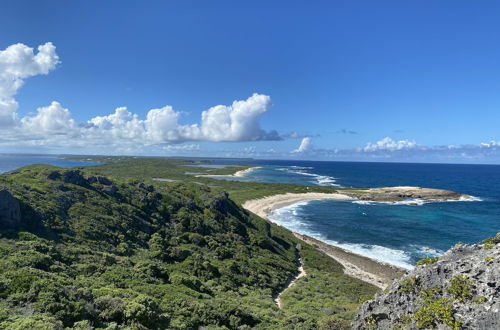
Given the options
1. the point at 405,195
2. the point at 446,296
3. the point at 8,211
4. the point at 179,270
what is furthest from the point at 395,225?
the point at 8,211

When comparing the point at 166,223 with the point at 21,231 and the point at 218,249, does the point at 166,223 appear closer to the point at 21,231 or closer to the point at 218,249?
the point at 218,249

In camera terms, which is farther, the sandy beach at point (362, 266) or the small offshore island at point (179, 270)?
the sandy beach at point (362, 266)

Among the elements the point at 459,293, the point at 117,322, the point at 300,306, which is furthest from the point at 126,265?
the point at 459,293

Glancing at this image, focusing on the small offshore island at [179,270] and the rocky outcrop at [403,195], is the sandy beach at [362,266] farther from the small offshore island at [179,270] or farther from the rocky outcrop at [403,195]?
the rocky outcrop at [403,195]

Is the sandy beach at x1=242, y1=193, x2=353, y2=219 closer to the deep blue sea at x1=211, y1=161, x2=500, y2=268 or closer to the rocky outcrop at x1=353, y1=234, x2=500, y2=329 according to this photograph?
the deep blue sea at x1=211, y1=161, x2=500, y2=268

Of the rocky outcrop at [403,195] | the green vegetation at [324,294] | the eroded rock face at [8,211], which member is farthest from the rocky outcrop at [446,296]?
the rocky outcrop at [403,195]

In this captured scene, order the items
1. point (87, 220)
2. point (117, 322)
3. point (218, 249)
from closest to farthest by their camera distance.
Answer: point (117, 322) < point (87, 220) < point (218, 249)
